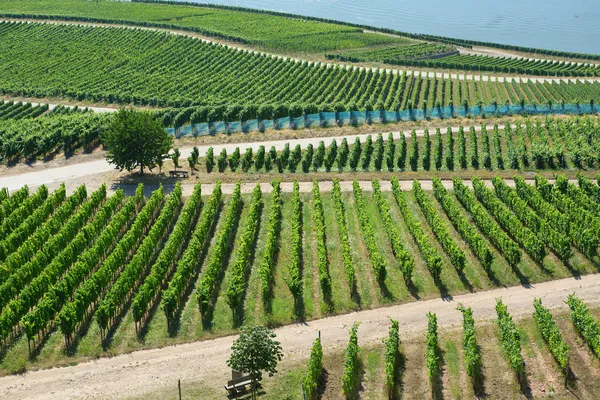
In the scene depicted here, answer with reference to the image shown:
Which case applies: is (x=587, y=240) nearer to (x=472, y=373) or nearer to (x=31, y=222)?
(x=472, y=373)

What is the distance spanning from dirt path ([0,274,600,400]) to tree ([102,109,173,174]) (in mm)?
27510

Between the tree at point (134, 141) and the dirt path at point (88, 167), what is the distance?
188 inches

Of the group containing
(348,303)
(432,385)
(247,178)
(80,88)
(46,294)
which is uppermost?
(80,88)

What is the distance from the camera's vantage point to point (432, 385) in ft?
114

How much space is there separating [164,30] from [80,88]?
43098 millimetres

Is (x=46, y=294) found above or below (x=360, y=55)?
below

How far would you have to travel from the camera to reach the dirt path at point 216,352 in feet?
116

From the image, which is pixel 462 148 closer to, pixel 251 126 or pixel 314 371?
pixel 251 126

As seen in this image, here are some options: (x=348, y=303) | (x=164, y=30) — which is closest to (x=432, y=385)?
(x=348, y=303)

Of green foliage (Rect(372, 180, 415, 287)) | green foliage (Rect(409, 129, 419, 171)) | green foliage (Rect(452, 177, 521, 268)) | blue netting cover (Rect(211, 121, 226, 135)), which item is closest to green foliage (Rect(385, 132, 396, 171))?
green foliage (Rect(409, 129, 419, 171))

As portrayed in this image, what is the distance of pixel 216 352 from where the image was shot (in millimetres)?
38062

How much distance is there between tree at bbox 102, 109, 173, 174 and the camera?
61438 mm

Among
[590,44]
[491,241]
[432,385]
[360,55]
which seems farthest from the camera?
[590,44]

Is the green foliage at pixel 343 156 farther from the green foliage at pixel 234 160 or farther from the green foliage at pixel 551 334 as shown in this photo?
the green foliage at pixel 551 334
